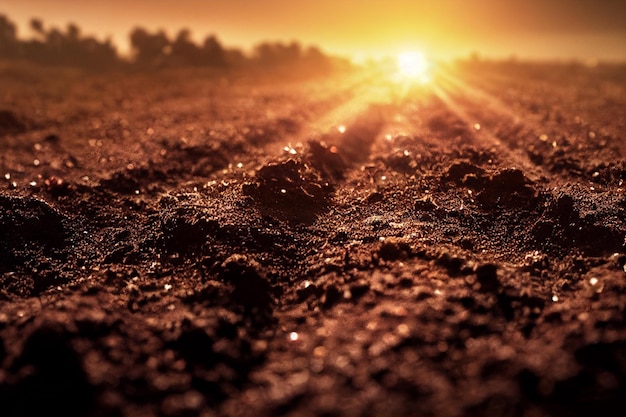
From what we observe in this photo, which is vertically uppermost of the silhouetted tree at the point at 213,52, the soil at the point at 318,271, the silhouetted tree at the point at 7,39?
the silhouetted tree at the point at 7,39

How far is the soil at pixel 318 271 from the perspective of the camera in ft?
9.51

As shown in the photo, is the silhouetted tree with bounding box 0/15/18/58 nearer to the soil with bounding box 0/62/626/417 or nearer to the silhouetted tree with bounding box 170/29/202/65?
the silhouetted tree with bounding box 170/29/202/65

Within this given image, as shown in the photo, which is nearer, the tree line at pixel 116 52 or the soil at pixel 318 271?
the soil at pixel 318 271

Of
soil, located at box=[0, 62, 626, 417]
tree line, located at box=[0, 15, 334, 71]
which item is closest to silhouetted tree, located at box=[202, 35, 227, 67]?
tree line, located at box=[0, 15, 334, 71]

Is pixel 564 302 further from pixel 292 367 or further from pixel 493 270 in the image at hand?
pixel 292 367

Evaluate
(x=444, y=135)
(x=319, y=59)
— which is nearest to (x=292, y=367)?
(x=444, y=135)

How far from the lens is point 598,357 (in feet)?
9.62

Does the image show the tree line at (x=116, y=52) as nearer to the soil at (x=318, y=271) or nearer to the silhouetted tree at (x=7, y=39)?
the silhouetted tree at (x=7, y=39)

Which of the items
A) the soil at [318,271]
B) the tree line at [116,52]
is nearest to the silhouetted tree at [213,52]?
the tree line at [116,52]

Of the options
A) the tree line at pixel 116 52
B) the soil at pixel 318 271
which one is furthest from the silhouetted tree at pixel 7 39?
the soil at pixel 318 271

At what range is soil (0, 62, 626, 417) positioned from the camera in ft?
9.51

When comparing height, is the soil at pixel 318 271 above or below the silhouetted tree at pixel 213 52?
below

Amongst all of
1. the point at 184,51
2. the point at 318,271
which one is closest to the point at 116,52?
the point at 184,51

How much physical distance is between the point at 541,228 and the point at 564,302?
4.44 ft
